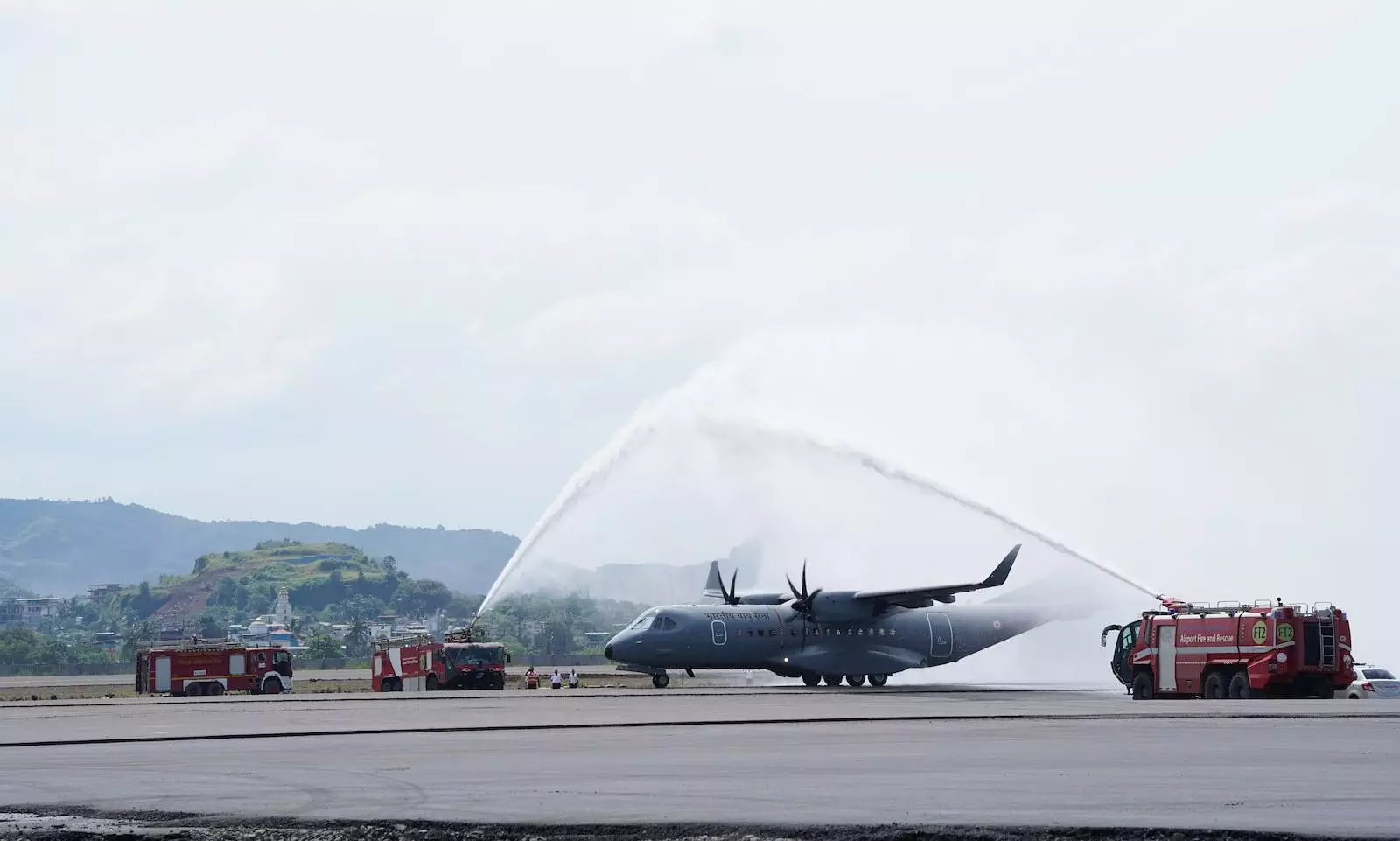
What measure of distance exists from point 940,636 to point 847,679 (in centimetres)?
395

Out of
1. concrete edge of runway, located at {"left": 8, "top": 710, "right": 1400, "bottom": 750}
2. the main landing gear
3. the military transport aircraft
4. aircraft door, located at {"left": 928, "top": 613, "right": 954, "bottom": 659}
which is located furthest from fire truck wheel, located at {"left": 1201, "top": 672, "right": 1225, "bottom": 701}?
aircraft door, located at {"left": 928, "top": 613, "right": 954, "bottom": 659}

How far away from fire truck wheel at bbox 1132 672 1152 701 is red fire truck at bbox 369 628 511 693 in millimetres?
25657

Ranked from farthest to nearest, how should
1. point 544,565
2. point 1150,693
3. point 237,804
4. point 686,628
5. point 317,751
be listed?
1. point 544,565
2. point 686,628
3. point 1150,693
4. point 317,751
5. point 237,804

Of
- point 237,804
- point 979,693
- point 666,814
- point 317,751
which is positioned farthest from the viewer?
point 979,693

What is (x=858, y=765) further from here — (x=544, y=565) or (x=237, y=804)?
(x=544, y=565)

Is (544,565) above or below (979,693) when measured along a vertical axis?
above

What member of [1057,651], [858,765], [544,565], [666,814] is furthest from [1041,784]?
[1057,651]

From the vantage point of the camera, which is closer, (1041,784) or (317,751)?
(1041,784)

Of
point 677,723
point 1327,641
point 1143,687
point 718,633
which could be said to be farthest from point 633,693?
point 1327,641

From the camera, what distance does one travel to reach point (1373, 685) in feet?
159

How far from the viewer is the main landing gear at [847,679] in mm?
55906

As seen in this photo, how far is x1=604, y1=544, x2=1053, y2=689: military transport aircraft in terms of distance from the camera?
53156mm

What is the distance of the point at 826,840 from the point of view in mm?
13711

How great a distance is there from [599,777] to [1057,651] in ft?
168
